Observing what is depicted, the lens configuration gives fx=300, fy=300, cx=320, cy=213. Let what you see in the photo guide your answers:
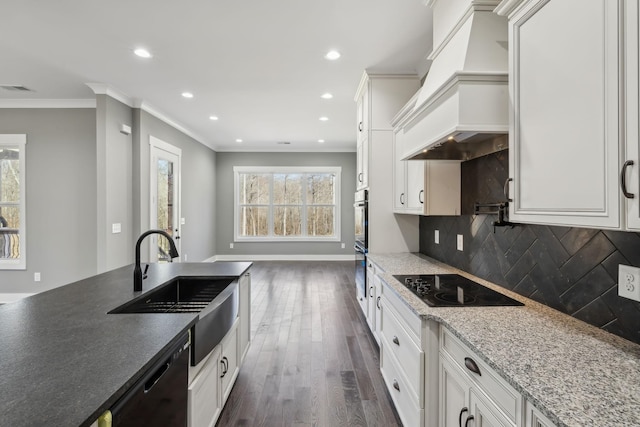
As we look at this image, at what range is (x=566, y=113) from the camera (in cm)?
103

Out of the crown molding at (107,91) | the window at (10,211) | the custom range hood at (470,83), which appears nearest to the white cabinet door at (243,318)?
the custom range hood at (470,83)

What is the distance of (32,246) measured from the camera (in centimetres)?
423

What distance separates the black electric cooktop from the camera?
1600 millimetres

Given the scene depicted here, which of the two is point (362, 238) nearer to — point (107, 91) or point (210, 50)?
point (210, 50)

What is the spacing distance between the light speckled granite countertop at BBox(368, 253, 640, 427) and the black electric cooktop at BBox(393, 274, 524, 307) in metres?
0.08

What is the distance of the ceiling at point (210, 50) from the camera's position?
89.0 inches

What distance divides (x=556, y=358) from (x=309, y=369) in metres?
1.97

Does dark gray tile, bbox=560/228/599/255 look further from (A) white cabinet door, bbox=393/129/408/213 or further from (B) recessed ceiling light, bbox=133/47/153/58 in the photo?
(B) recessed ceiling light, bbox=133/47/153/58

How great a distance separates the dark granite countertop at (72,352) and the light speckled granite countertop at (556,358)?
1.14 meters

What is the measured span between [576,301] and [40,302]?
2.57 m

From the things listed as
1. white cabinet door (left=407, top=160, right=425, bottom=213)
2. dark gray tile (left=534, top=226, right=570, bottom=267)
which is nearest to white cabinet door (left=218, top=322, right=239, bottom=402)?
white cabinet door (left=407, top=160, right=425, bottom=213)

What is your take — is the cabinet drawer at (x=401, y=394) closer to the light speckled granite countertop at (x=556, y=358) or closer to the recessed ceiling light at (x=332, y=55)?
the light speckled granite countertop at (x=556, y=358)

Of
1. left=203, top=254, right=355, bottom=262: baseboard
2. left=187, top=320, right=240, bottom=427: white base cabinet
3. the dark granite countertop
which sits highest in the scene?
the dark granite countertop

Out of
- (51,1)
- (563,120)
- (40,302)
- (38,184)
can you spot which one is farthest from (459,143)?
(38,184)
